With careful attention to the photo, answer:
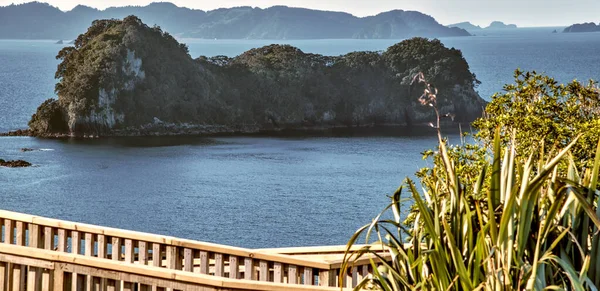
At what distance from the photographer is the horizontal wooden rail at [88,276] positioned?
16.8 ft

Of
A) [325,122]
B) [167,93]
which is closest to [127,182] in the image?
[167,93]

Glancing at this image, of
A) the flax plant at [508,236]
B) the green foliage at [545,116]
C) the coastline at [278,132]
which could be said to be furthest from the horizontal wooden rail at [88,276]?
the coastline at [278,132]

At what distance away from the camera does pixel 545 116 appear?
42.1ft

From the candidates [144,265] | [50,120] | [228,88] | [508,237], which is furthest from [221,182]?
[508,237]

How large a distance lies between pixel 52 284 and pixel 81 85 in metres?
75.3

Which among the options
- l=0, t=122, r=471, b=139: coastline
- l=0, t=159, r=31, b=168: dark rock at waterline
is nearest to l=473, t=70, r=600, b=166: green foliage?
l=0, t=159, r=31, b=168: dark rock at waterline

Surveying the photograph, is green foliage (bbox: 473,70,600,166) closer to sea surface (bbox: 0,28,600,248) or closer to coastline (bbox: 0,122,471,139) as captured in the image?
sea surface (bbox: 0,28,600,248)

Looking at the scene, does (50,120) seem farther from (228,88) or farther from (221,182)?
(221,182)

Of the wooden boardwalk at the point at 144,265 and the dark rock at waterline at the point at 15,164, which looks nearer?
the wooden boardwalk at the point at 144,265

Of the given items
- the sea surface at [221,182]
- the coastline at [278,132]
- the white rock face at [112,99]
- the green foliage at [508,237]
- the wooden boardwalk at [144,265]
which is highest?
the green foliage at [508,237]

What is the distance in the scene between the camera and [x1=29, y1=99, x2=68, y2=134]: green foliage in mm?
78062

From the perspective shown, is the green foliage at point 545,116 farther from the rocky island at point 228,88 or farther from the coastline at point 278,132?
the rocky island at point 228,88

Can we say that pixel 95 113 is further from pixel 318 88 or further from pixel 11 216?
pixel 11 216

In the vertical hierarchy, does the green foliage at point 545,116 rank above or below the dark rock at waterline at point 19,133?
above
